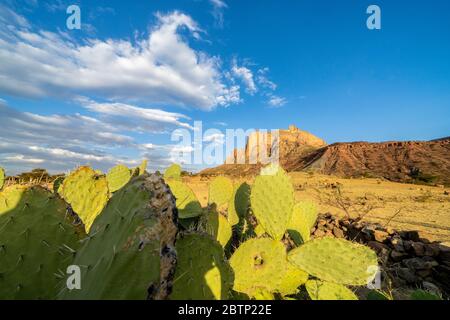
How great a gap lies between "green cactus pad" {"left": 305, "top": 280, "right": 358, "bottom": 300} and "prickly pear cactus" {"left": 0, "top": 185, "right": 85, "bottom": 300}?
143cm

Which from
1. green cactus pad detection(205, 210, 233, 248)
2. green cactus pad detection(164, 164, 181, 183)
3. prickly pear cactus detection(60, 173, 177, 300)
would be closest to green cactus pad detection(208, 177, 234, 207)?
green cactus pad detection(164, 164, 181, 183)

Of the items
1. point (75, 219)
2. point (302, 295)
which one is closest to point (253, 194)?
point (302, 295)

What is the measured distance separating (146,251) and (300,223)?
2691 millimetres

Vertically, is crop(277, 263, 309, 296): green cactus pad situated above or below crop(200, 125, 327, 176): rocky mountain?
below

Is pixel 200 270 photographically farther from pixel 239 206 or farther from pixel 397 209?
pixel 397 209

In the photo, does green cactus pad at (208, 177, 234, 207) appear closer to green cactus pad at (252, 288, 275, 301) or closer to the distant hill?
green cactus pad at (252, 288, 275, 301)

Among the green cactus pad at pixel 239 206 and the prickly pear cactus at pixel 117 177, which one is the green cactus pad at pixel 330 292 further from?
the prickly pear cactus at pixel 117 177

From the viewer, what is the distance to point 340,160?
37812mm

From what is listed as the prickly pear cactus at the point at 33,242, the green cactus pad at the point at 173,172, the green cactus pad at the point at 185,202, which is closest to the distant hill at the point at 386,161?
the green cactus pad at the point at 173,172

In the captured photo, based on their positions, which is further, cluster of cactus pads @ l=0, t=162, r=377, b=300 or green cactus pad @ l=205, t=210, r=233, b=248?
green cactus pad @ l=205, t=210, r=233, b=248

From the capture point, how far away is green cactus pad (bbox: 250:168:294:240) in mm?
2662

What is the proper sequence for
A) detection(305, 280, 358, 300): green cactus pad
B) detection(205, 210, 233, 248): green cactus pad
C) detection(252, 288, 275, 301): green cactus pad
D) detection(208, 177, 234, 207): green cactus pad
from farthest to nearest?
detection(208, 177, 234, 207): green cactus pad, detection(205, 210, 233, 248): green cactus pad, detection(252, 288, 275, 301): green cactus pad, detection(305, 280, 358, 300): green cactus pad

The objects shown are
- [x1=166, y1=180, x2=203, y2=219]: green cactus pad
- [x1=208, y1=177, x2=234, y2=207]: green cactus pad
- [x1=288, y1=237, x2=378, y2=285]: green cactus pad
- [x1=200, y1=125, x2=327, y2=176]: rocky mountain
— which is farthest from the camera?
[x1=200, y1=125, x2=327, y2=176]: rocky mountain

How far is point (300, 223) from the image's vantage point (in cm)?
354
